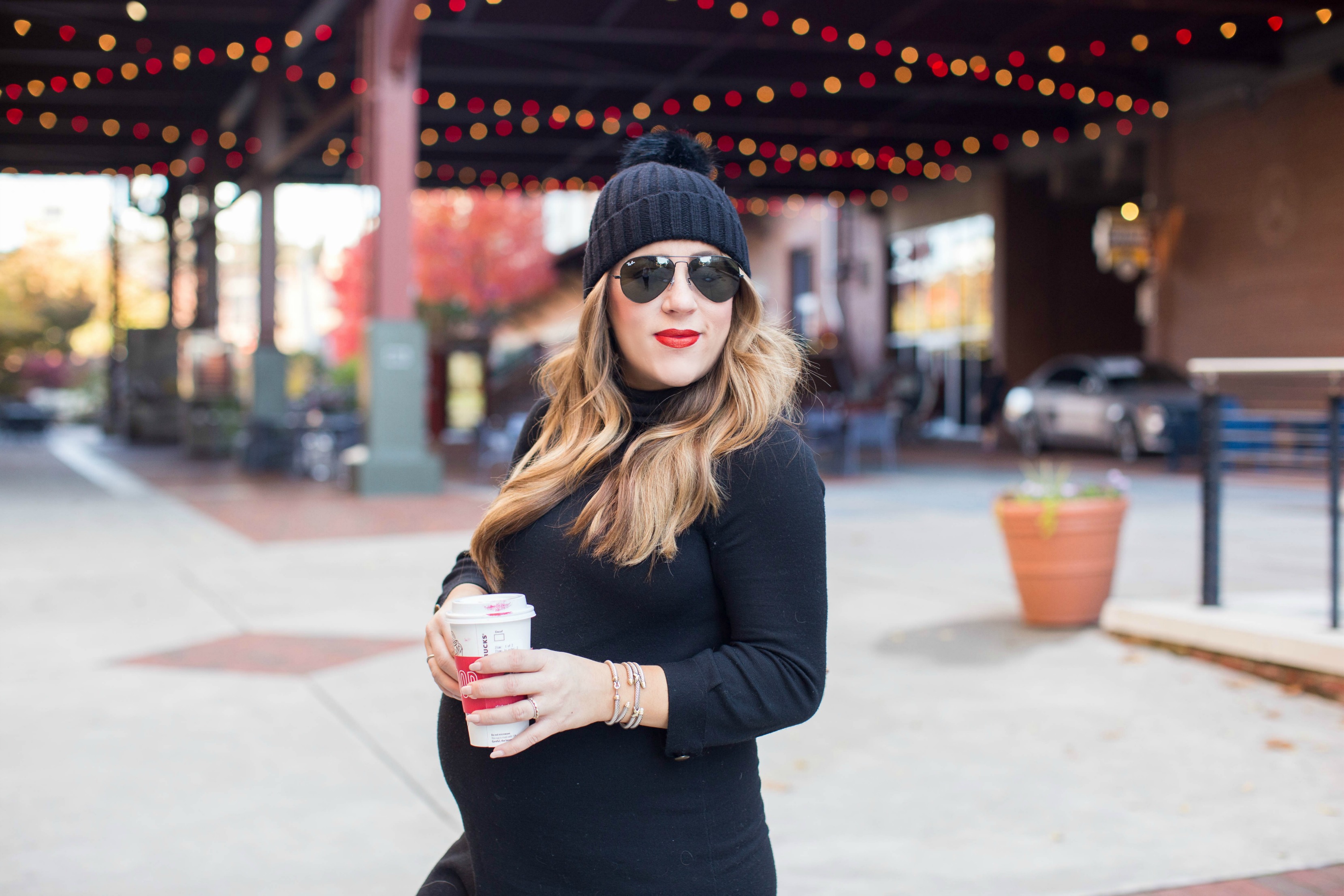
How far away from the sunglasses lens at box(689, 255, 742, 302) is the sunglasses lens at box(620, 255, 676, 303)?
1.3 inches

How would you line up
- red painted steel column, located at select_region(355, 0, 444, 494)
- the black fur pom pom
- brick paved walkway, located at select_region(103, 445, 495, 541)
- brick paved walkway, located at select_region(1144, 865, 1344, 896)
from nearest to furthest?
1. the black fur pom pom
2. brick paved walkway, located at select_region(1144, 865, 1344, 896)
3. brick paved walkway, located at select_region(103, 445, 495, 541)
4. red painted steel column, located at select_region(355, 0, 444, 494)

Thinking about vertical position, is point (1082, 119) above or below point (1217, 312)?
above

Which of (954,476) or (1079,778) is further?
(954,476)

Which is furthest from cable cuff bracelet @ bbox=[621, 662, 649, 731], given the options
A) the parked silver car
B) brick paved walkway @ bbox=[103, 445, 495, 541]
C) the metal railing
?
the parked silver car

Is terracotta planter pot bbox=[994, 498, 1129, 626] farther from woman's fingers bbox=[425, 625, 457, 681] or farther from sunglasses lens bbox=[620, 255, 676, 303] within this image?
woman's fingers bbox=[425, 625, 457, 681]

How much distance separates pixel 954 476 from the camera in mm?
16375

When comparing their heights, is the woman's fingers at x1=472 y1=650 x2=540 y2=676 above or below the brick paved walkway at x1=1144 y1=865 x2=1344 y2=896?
above

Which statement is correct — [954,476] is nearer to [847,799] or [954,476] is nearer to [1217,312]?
[1217,312]

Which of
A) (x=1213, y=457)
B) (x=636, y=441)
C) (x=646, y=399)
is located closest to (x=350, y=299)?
(x=1213, y=457)

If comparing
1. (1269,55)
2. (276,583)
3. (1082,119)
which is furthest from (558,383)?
(1082,119)

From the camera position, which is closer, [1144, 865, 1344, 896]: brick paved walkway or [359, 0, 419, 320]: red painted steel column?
[1144, 865, 1344, 896]: brick paved walkway

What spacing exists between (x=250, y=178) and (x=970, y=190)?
1446 cm

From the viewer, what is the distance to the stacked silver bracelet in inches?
60.4

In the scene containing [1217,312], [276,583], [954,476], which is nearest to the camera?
[276,583]
